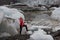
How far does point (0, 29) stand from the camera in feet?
11.4

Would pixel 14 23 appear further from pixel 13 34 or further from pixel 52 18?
pixel 52 18

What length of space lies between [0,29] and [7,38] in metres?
0.20

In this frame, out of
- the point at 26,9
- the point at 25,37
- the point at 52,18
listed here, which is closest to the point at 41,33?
the point at 25,37

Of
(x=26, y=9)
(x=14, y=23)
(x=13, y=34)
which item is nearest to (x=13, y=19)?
(x=14, y=23)

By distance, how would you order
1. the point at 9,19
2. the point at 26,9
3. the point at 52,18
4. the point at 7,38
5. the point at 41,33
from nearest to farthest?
the point at 41,33 → the point at 7,38 → the point at 9,19 → the point at 52,18 → the point at 26,9

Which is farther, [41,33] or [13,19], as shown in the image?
[13,19]

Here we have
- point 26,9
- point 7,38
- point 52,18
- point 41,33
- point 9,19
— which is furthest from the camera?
point 26,9

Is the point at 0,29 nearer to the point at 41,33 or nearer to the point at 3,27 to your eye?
the point at 3,27

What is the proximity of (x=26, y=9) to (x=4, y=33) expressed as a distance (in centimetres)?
469

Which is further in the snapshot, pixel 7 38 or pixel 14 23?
pixel 14 23

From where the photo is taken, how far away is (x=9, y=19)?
3.68m

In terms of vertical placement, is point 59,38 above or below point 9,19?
below

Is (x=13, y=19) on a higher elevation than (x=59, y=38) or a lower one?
higher

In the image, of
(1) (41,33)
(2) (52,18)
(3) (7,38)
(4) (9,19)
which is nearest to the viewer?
(1) (41,33)
